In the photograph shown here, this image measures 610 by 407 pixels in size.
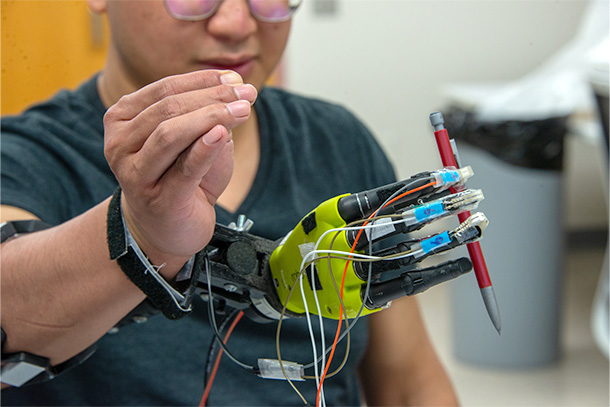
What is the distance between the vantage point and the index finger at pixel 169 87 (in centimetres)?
39

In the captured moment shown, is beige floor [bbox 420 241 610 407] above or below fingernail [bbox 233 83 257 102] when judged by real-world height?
below

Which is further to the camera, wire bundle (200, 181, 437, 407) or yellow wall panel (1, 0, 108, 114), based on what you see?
yellow wall panel (1, 0, 108, 114)

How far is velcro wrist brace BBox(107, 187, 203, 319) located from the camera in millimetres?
430

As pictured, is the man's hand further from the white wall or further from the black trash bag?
the black trash bag

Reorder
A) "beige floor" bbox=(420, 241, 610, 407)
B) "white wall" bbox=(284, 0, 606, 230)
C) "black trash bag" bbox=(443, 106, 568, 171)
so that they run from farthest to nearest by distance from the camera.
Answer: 1. "black trash bag" bbox=(443, 106, 568, 171)
2. "white wall" bbox=(284, 0, 606, 230)
3. "beige floor" bbox=(420, 241, 610, 407)

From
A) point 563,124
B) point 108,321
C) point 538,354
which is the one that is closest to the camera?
point 108,321

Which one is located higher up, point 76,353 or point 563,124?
point 76,353

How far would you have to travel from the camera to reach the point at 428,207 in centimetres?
38

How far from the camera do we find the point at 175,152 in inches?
14.8

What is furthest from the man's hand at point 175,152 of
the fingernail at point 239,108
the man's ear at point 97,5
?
the man's ear at point 97,5

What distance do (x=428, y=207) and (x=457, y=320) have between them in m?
1.28

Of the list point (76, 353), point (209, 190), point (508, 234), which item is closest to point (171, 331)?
point (76, 353)

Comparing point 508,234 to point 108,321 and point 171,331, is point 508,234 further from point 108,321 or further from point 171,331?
point 108,321

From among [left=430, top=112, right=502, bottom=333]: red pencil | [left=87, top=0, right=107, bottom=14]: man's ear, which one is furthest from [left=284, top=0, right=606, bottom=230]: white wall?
[left=430, top=112, right=502, bottom=333]: red pencil
